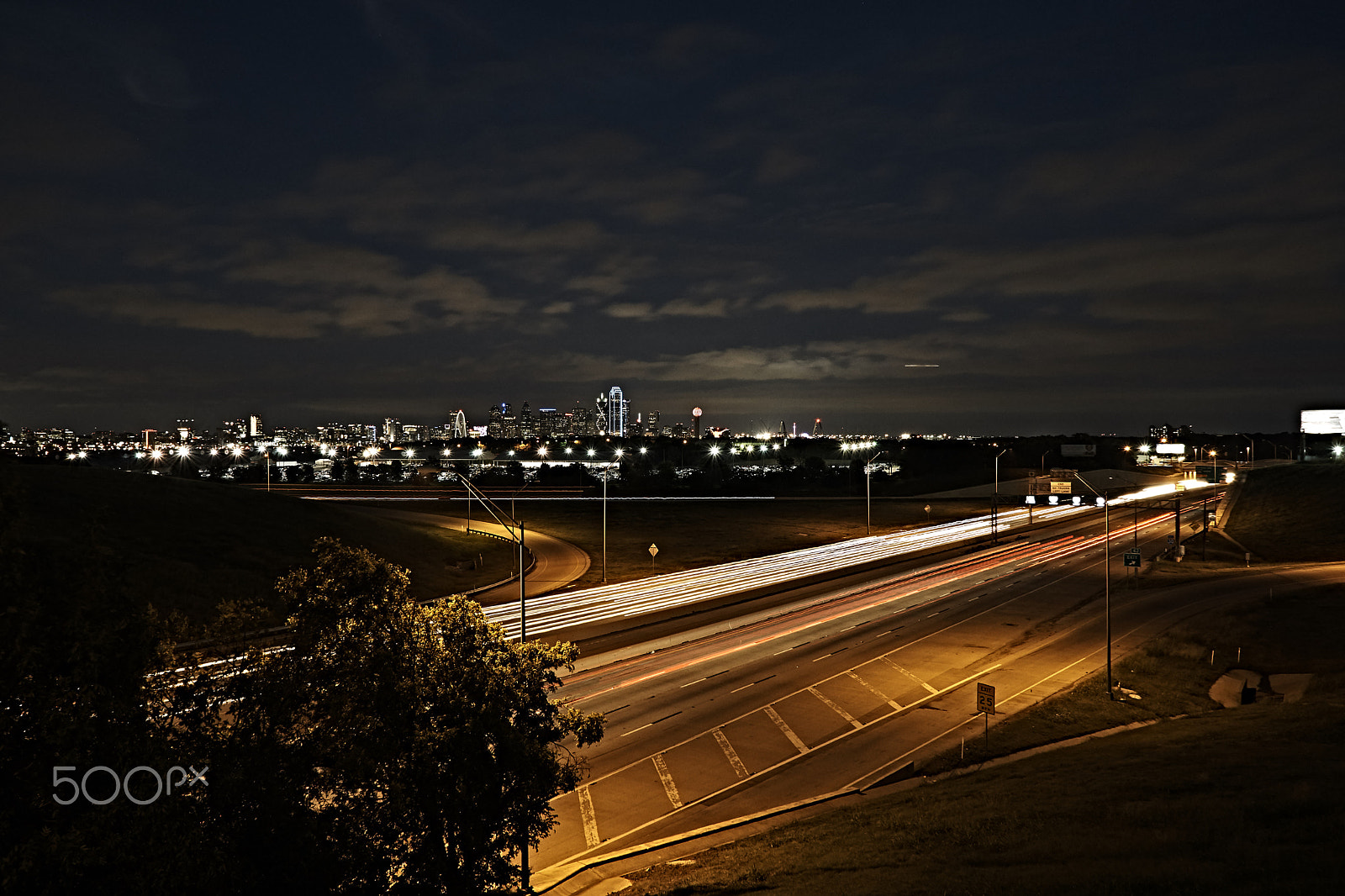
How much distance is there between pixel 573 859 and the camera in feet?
61.7

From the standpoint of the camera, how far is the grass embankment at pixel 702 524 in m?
66.6

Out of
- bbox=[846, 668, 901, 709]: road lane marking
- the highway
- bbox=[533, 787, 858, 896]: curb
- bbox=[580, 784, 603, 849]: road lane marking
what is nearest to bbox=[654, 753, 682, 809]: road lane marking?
bbox=[533, 787, 858, 896]: curb

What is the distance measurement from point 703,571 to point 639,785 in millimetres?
36670

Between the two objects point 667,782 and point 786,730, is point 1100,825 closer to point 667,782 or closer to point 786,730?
point 667,782

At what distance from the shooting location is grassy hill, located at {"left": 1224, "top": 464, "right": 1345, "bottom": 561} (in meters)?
70.4

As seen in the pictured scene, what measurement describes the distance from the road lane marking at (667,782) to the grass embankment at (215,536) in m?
27.0

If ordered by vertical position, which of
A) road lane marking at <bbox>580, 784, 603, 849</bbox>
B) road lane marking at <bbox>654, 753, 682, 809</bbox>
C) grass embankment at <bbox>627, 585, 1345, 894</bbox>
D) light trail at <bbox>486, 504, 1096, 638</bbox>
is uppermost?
grass embankment at <bbox>627, 585, 1345, 894</bbox>

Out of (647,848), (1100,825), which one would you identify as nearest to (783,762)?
(647,848)

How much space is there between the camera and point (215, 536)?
54062 mm

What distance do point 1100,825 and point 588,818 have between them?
12262mm

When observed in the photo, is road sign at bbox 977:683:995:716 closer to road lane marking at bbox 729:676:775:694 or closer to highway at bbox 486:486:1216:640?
road lane marking at bbox 729:676:775:694

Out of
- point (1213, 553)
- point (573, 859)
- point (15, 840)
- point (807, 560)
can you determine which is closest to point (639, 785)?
point (573, 859)

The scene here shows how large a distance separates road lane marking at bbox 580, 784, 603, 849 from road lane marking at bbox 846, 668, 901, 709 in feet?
41.8

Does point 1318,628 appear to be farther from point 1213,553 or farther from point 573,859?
point 573,859
